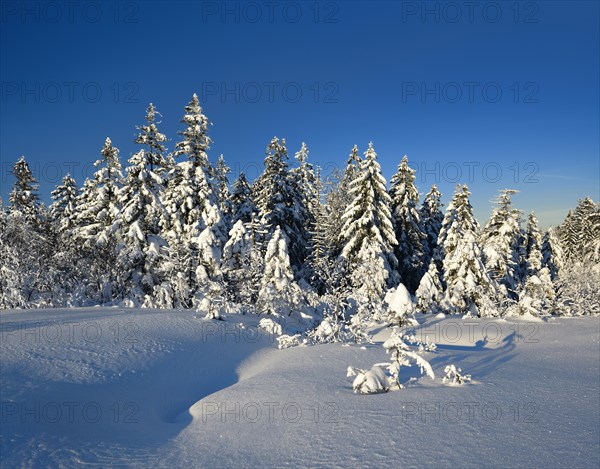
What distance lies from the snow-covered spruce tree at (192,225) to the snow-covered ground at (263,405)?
9.00m

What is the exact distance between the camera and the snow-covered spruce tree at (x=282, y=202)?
27906mm

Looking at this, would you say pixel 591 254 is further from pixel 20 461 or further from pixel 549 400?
pixel 20 461

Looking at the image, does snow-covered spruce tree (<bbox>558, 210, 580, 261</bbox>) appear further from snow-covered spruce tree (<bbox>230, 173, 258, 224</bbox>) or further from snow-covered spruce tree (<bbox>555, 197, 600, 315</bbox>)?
snow-covered spruce tree (<bbox>230, 173, 258, 224</bbox>)

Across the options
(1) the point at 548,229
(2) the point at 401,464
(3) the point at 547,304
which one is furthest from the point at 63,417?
(1) the point at 548,229

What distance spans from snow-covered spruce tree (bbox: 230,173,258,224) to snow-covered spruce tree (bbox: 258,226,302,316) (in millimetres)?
14248

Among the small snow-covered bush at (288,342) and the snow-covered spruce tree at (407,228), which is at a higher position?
the snow-covered spruce tree at (407,228)

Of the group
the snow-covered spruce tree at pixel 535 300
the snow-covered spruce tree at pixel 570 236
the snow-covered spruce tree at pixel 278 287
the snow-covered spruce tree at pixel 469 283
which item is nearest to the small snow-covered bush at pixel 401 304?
the snow-covered spruce tree at pixel 278 287

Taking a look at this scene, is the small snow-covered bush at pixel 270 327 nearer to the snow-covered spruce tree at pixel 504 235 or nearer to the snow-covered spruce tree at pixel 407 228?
the snow-covered spruce tree at pixel 407 228

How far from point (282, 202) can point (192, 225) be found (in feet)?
Result: 30.0

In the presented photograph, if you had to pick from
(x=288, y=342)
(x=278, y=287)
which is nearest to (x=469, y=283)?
(x=278, y=287)

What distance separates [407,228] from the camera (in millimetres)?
29859

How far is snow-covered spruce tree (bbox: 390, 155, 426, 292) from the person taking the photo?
2928 centimetres

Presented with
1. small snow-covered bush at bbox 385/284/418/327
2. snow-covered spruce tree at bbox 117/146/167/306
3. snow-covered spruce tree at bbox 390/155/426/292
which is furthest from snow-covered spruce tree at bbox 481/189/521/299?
snow-covered spruce tree at bbox 117/146/167/306

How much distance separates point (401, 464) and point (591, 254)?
1714 inches
